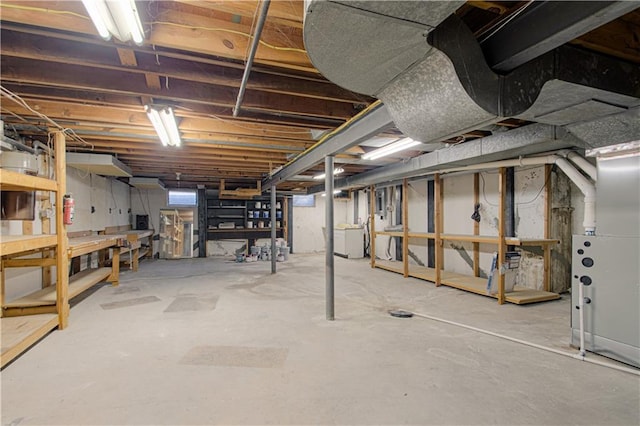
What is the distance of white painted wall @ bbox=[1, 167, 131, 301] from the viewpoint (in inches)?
139

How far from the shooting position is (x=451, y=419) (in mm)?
1668

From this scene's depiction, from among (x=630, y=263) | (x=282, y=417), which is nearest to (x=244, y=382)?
(x=282, y=417)

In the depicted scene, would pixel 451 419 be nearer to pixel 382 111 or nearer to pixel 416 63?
pixel 416 63

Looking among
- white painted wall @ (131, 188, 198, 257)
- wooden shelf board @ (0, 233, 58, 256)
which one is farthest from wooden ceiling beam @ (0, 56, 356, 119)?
white painted wall @ (131, 188, 198, 257)

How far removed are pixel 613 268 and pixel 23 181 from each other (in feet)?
15.2

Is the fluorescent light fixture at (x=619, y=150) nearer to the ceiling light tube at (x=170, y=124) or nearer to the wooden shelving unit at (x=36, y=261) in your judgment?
the ceiling light tube at (x=170, y=124)

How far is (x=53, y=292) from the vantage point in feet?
11.4

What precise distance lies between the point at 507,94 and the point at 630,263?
1.90m

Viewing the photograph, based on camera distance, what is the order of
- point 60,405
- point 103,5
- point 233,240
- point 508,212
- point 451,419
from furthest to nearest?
1. point 233,240
2. point 508,212
3. point 60,405
4. point 451,419
5. point 103,5

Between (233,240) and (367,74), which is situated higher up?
(367,74)

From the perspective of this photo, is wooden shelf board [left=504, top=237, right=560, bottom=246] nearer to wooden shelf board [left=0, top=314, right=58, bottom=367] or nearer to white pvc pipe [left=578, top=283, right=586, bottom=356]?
white pvc pipe [left=578, top=283, right=586, bottom=356]

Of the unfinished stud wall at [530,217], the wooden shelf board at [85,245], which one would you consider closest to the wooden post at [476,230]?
the unfinished stud wall at [530,217]

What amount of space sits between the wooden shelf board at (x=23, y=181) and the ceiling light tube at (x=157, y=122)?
3.37 feet

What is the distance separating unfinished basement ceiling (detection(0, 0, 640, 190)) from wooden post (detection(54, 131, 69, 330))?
314mm
